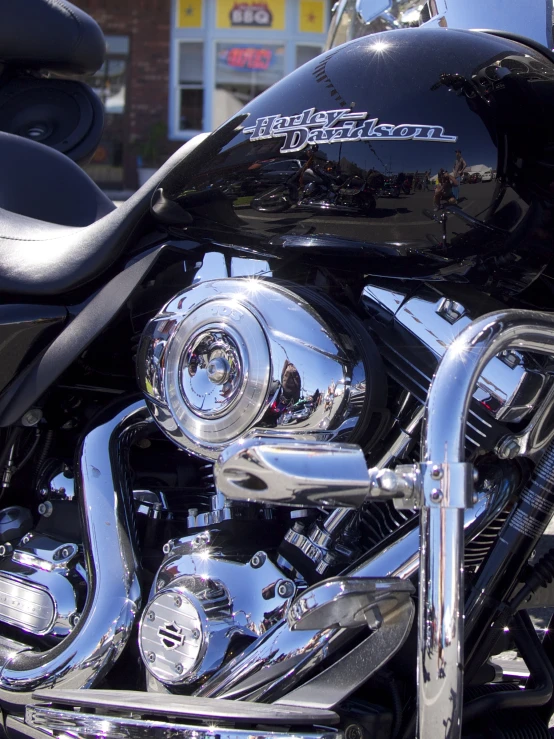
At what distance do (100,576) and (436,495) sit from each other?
2.59ft

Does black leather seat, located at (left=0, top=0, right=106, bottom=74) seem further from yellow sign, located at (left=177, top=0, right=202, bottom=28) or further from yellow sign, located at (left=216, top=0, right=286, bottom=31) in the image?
yellow sign, located at (left=216, top=0, right=286, bottom=31)

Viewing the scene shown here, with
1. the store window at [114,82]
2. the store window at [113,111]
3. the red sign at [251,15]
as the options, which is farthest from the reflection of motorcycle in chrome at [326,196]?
the red sign at [251,15]

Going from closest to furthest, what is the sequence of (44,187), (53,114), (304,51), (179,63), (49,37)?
1. (44,187)
2. (49,37)
3. (53,114)
4. (179,63)
5. (304,51)

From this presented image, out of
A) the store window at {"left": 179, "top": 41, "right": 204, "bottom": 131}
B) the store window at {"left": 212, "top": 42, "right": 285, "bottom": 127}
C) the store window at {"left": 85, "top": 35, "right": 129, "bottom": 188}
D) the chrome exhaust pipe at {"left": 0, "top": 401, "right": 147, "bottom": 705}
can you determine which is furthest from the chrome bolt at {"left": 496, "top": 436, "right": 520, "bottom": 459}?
the store window at {"left": 212, "top": 42, "right": 285, "bottom": 127}

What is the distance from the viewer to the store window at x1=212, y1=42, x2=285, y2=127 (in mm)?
13164

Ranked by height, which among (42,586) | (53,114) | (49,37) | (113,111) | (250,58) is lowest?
(113,111)

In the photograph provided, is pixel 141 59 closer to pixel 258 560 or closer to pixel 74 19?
pixel 74 19

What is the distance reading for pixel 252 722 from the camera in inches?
51.7

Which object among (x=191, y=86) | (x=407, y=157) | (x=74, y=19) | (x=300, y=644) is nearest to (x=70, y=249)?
(x=407, y=157)

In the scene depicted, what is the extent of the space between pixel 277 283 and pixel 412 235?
0.78ft

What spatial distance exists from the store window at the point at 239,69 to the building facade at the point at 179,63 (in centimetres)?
1

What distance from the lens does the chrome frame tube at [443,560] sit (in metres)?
1.07

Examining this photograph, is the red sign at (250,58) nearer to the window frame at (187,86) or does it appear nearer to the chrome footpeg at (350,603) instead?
the window frame at (187,86)

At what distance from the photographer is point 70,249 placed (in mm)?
1772
